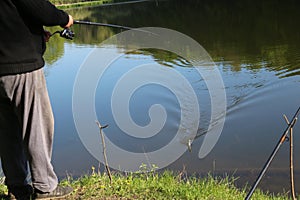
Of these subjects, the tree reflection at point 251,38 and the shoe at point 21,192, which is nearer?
the shoe at point 21,192

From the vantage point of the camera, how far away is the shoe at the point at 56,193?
3031 millimetres

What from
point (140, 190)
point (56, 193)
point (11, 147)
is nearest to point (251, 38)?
point (140, 190)

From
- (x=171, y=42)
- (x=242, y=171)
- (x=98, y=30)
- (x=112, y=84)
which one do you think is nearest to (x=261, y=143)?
(x=242, y=171)

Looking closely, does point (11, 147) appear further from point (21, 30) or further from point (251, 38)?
point (251, 38)

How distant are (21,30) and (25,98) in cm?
43

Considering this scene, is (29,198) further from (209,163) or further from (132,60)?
(132,60)

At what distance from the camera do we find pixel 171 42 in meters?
15.5

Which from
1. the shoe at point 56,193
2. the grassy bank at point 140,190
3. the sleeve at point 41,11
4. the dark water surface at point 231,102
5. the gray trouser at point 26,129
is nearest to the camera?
the sleeve at point 41,11

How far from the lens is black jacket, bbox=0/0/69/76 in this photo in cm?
260

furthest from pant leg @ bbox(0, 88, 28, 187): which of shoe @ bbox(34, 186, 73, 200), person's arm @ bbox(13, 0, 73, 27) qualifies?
person's arm @ bbox(13, 0, 73, 27)

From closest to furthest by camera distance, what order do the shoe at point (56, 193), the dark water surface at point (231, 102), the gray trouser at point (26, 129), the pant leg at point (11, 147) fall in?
the gray trouser at point (26, 129) → the pant leg at point (11, 147) → the shoe at point (56, 193) → the dark water surface at point (231, 102)

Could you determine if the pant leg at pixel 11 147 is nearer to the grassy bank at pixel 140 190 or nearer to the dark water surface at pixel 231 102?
the grassy bank at pixel 140 190

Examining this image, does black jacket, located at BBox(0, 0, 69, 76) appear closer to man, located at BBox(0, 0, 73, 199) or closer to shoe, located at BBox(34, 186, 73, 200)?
man, located at BBox(0, 0, 73, 199)

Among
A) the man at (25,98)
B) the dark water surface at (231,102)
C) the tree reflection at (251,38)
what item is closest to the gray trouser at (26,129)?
the man at (25,98)
